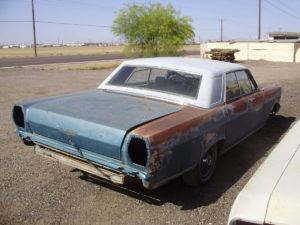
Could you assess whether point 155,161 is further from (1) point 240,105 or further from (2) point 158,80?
(1) point 240,105

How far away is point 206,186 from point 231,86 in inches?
56.7

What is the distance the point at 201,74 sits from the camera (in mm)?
4148

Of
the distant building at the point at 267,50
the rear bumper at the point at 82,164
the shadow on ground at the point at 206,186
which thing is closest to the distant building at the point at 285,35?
the distant building at the point at 267,50

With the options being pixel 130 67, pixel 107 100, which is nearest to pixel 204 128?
pixel 107 100

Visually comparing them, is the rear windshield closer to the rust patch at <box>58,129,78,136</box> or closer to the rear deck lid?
the rear deck lid

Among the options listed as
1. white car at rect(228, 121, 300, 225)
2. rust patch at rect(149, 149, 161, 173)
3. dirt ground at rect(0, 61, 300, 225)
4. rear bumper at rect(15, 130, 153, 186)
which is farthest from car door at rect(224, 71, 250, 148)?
white car at rect(228, 121, 300, 225)

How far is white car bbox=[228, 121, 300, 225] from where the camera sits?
1.72 meters

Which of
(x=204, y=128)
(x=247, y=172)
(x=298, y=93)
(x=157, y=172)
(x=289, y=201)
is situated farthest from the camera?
(x=298, y=93)

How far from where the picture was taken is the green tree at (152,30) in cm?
2431

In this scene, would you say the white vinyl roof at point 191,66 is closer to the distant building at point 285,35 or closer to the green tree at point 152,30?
the green tree at point 152,30

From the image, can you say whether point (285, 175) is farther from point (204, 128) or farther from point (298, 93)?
point (298, 93)

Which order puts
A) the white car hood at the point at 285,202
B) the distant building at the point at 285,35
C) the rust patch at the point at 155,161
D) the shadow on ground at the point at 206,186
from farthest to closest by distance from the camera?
the distant building at the point at 285,35 → the shadow on ground at the point at 206,186 → the rust patch at the point at 155,161 → the white car hood at the point at 285,202

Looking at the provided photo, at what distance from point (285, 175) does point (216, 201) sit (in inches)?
62.8

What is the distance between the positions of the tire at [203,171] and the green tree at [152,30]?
21005 mm
